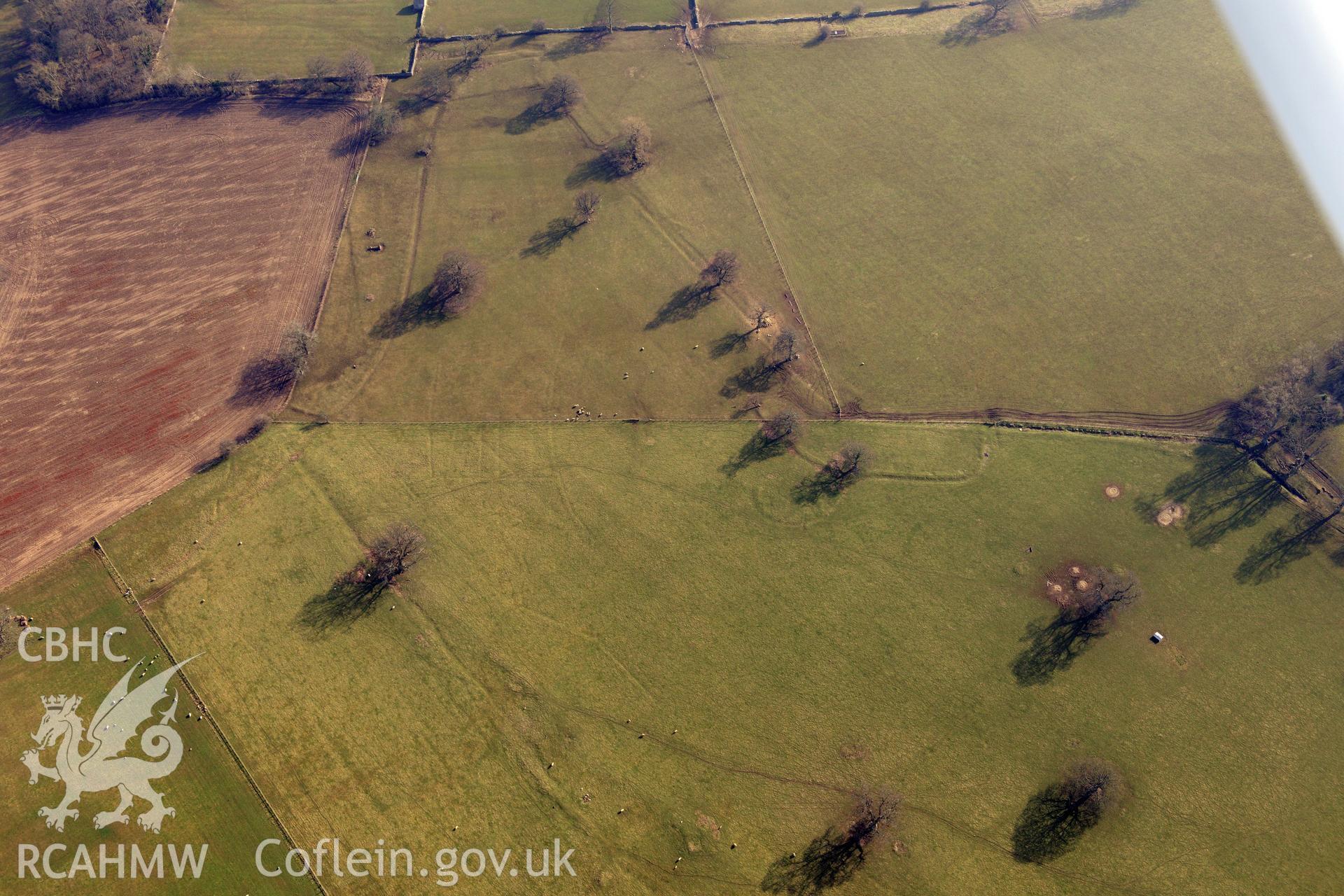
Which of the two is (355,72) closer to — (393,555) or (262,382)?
(262,382)

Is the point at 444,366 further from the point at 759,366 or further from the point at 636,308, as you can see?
the point at 759,366

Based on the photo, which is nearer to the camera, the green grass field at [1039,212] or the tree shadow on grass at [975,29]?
the green grass field at [1039,212]

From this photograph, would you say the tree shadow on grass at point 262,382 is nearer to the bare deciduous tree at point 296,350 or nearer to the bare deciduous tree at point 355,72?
the bare deciduous tree at point 296,350

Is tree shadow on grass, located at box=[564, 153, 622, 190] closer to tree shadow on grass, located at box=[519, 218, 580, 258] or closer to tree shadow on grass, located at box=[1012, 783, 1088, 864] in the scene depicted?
tree shadow on grass, located at box=[519, 218, 580, 258]

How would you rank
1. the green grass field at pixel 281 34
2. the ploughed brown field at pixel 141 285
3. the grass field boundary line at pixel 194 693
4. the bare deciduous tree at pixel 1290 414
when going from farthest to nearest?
the green grass field at pixel 281 34, the ploughed brown field at pixel 141 285, the bare deciduous tree at pixel 1290 414, the grass field boundary line at pixel 194 693

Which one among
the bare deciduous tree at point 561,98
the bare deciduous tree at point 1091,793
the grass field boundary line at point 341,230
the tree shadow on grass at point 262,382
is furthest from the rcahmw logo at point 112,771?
the bare deciduous tree at point 561,98

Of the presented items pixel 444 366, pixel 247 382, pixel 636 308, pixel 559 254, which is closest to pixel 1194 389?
pixel 636 308

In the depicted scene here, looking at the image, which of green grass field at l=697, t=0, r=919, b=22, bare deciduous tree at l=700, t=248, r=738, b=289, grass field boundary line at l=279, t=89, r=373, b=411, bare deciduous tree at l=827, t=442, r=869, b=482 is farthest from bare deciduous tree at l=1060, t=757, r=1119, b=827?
green grass field at l=697, t=0, r=919, b=22
